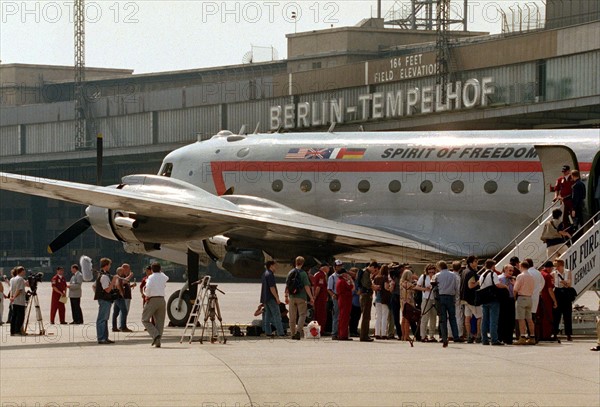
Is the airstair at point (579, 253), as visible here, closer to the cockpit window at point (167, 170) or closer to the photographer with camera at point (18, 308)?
the cockpit window at point (167, 170)

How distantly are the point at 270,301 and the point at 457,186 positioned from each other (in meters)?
6.39

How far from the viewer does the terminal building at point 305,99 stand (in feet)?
190

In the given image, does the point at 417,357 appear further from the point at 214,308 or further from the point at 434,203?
the point at 434,203

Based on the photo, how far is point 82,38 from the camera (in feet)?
331

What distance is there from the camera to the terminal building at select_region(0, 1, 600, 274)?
58000 mm

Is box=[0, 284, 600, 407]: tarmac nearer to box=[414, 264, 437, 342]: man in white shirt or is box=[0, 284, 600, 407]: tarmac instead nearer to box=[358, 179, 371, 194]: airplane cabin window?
box=[414, 264, 437, 342]: man in white shirt

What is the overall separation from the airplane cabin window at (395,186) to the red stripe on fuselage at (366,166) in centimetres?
32

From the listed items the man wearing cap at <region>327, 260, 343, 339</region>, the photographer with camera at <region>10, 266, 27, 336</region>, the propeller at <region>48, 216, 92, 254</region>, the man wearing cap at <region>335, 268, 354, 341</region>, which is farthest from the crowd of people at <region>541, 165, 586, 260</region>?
the photographer with camera at <region>10, 266, 27, 336</region>

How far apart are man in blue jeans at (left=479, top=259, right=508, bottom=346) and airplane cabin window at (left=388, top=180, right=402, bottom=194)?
20.9 feet

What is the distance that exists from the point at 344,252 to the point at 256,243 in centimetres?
240

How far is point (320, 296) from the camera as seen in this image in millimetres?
27797

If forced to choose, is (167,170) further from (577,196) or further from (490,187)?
(577,196)

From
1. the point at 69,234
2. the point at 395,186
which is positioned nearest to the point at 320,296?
the point at 395,186

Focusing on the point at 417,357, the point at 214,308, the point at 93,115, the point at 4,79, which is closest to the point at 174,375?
the point at 417,357
